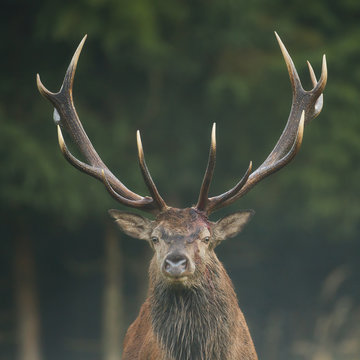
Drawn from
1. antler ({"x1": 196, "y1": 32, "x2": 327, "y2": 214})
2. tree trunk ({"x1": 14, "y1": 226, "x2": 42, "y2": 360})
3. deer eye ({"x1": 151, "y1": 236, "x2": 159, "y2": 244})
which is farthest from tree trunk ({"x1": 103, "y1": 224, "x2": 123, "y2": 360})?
deer eye ({"x1": 151, "y1": 236, "x2": 159, "y2": 244})

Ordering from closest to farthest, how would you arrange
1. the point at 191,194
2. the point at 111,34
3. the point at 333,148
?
the point at 111,34
the point at 333,148
the point at 191,194

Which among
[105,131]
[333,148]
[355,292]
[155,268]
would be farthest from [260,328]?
[155,268]

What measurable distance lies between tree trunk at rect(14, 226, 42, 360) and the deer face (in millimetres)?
7321

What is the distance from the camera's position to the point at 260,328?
13.0 m

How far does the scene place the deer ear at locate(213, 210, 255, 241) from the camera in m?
5.38

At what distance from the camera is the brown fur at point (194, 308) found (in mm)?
5070

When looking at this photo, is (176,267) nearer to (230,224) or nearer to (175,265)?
(175,265)

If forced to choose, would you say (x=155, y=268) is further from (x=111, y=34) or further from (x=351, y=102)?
(x=351, y=102)

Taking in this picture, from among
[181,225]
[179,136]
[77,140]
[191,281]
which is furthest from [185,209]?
[179,136]

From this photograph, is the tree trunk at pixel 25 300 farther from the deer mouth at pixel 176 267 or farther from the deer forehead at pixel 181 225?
the deer mouth at pixel 176 267

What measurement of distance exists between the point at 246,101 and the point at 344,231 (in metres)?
2.36

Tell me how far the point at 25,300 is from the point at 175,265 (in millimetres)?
8142

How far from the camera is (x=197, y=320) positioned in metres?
5.12

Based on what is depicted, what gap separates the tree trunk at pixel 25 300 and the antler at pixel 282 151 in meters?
7.36
